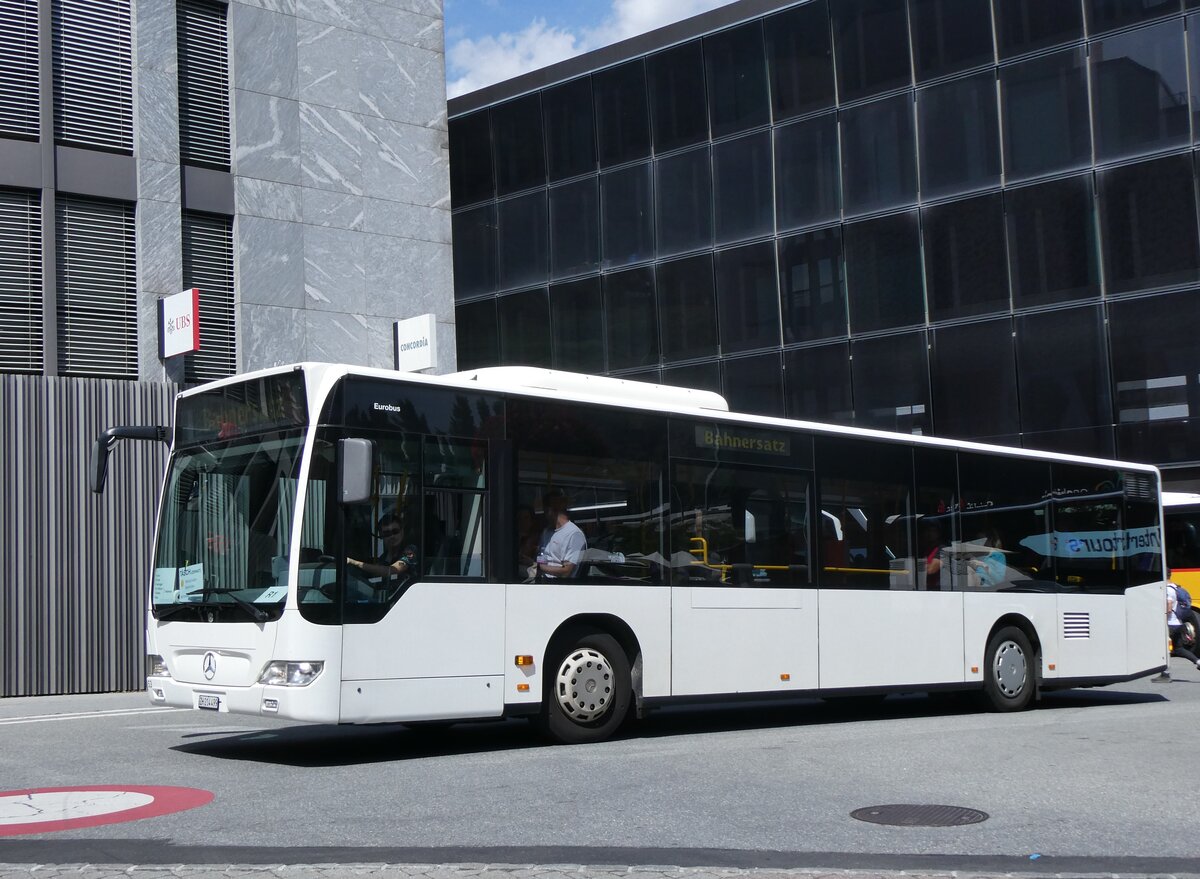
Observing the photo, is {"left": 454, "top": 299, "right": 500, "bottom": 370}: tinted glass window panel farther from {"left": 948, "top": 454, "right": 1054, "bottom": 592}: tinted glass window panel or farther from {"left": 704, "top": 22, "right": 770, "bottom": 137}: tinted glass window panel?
{"left": 948, "top": 454, "right": 1054, "bottom": 592}: tinted glass window panel

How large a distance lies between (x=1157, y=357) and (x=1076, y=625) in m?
9.61

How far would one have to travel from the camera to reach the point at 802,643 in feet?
43.5

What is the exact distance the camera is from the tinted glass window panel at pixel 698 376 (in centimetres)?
3013

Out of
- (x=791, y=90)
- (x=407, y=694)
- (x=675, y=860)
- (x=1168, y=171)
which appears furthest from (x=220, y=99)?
(x=675, y=860)

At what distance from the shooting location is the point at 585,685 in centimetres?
1145

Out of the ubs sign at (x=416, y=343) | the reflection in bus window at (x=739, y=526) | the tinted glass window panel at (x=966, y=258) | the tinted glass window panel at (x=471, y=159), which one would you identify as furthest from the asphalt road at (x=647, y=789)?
the tinted glass window panel at (x=471, y=159)

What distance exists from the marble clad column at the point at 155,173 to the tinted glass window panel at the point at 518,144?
44.0 feet

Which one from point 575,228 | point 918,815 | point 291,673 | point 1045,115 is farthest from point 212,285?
point 918,815

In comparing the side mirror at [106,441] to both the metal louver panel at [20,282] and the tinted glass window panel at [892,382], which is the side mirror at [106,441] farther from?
the tinted glass window panel at [892,382]

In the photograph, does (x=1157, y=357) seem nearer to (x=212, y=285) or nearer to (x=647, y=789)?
(x=212, y=285)

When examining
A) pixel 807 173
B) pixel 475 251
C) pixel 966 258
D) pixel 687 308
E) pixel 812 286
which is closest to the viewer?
pixel 966 258

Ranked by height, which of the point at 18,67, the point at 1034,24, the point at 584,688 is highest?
the point at 1034,24

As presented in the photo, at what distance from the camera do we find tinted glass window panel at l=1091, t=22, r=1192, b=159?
80.3 ft

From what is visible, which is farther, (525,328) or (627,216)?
(525,328)
